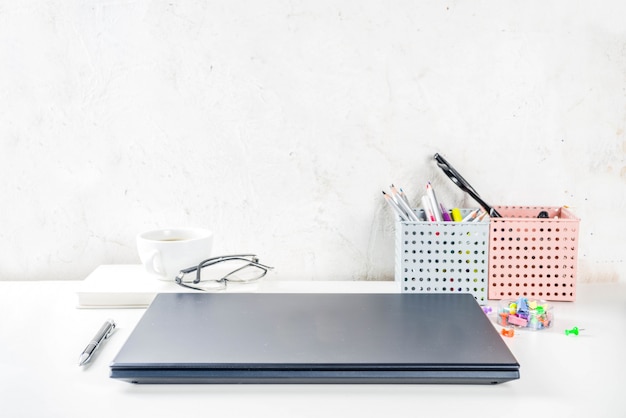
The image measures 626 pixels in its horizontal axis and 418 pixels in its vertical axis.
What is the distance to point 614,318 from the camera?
3.34ft

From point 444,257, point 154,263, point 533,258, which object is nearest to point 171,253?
point 154,263

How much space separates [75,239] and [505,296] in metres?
0.72

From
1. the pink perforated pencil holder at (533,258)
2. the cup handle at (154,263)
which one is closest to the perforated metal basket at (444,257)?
the pink perforated pencil holder at (533,258)

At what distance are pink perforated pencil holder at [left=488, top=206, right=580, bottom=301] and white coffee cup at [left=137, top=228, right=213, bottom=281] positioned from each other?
450 mm

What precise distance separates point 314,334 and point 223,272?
30 cm

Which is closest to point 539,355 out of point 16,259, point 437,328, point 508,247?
point 437,328

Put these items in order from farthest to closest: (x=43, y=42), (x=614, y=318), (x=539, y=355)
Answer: (x=43, y=42)
(x=614, y=318)
(x=539, y=355)

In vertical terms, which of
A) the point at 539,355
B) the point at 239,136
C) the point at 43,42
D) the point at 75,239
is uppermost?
the point at 43,42

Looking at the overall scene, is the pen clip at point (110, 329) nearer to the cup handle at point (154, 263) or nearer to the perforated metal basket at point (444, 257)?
the cup handle at point (154, 263)

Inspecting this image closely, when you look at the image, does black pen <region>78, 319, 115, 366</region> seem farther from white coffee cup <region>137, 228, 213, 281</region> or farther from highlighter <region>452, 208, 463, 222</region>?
highlighter <region>452, 208, 463, 222</region>

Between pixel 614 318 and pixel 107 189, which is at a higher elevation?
pixel 107 189

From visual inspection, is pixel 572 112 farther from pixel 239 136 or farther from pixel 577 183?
pixel 239 136

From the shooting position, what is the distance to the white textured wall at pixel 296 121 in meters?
1.14

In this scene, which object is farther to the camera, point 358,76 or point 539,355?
point 358,76
